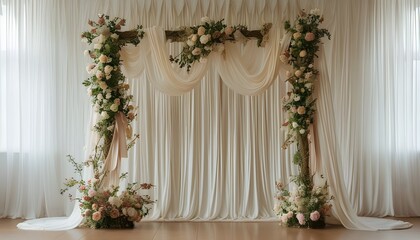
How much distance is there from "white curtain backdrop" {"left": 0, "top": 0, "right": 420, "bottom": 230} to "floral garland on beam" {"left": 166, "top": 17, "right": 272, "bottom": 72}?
1279 millimetres

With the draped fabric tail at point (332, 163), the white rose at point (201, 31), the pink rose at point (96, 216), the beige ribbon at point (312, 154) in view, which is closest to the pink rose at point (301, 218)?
the draped fabric tail at point (332, 163)

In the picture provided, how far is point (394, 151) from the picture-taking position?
9.06 meters

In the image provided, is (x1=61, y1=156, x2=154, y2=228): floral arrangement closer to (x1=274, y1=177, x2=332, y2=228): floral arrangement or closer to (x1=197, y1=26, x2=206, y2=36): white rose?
(x1=274, y1=177, x2=332, y2=228): floral arrangement

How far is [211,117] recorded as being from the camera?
910cm

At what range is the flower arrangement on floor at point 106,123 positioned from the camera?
762cm

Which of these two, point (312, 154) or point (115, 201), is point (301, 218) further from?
point (115, 201)

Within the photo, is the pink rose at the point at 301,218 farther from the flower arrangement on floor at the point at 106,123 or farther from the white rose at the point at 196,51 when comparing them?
the white rose at the point at 196,51

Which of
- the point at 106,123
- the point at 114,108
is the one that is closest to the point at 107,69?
the point at 114,108

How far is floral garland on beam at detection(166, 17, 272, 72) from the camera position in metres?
7.79

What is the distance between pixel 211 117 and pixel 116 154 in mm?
1913

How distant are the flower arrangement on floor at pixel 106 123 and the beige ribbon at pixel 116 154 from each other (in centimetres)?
4

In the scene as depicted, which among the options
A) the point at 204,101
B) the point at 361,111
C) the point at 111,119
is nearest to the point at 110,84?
the point at 111,119

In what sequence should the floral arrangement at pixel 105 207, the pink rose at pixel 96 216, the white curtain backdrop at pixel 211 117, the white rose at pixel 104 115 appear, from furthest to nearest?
the white curtain backdrop at pixel 211 117 < the white rose at pixel 104 115 < the floral arrangement at pixel 105 207 < the pink rose at pixel 96 216

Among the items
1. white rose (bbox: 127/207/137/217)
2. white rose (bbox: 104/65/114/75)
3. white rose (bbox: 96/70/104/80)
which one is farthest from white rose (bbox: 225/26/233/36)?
white rose (bbox: 127/207/137/217)
